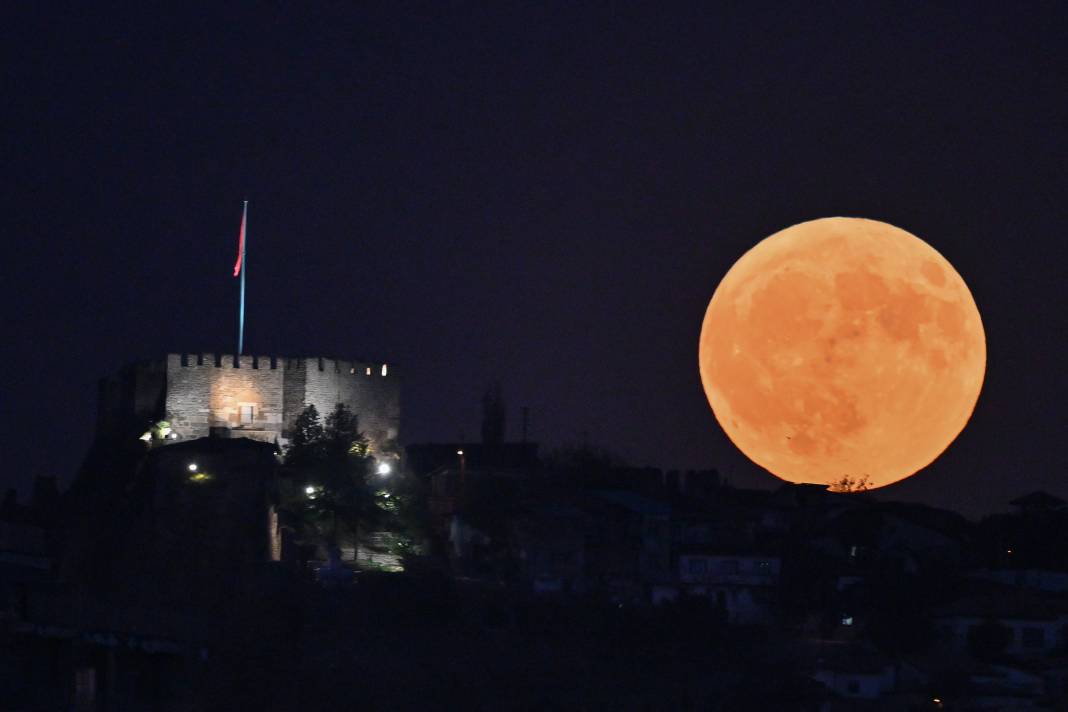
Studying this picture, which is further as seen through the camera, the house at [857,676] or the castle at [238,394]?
the castle at [238,394]

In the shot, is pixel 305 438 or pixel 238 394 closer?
pixel 305 438

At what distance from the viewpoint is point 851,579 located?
243ft

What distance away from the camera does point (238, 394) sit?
80312 mm

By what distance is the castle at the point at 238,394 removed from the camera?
262ft

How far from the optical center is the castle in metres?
79.9

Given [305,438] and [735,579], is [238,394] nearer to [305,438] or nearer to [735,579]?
[305,438]

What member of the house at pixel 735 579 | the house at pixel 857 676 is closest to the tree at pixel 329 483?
the house at pixel 735 579

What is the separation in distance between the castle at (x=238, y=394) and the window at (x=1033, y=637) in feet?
74.3

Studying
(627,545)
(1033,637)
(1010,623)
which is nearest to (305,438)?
(627,545)

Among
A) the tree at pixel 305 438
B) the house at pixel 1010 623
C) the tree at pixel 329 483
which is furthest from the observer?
the tree at pixel 305 438

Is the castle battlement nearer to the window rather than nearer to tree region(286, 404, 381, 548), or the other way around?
tree region(286, 404, 381, 548)

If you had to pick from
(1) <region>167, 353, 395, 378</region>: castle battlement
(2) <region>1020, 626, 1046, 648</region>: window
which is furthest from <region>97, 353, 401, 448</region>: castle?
(2) <region>1020, 626, 1046, 648</region>: window

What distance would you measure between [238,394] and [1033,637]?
87.4 ft

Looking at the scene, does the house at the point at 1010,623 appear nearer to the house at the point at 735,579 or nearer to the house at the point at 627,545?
the house at the point at 735,579
